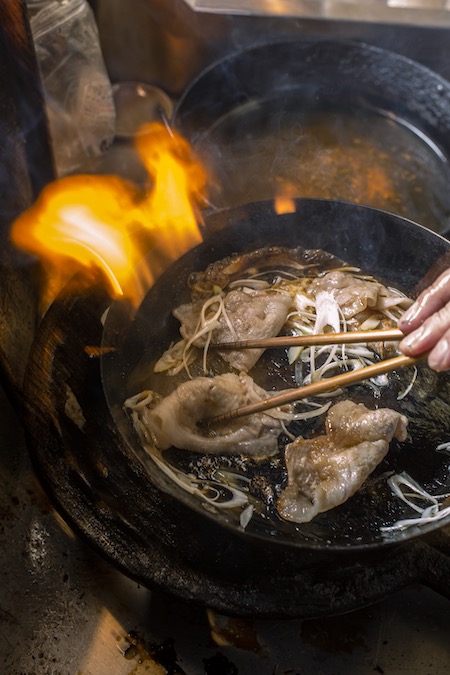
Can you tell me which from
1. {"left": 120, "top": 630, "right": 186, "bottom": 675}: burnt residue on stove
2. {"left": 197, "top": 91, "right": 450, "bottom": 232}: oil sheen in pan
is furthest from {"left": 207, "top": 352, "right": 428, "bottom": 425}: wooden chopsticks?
{"left": 197, "top": 91, "right": 450, "bottom": 232}: oil sheen in pan

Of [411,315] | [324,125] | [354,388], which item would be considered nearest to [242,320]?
[354,388]

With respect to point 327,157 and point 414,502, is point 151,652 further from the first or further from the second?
point 327,157

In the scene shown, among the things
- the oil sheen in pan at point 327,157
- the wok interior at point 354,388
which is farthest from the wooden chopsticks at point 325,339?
the oil sheen in pan at point 327,157

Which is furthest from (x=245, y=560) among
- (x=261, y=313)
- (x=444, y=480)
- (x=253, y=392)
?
(x=261, y=313)

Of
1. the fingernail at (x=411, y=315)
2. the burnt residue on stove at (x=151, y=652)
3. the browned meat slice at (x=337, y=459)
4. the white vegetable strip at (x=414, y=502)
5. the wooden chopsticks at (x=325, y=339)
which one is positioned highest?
the fingernail at (x=411, y=315)

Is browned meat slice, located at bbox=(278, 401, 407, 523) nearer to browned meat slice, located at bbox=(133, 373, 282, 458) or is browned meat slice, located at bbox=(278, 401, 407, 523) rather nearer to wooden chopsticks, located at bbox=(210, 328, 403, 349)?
browned meat slice, located at bbox=(133, 373, 282, 458)

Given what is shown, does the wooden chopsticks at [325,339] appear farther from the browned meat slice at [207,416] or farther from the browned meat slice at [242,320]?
the browned meat slice at [207,416]
